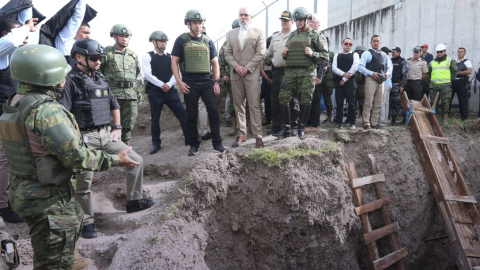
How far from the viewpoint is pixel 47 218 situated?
2662 millimetres

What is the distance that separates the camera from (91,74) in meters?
4.14

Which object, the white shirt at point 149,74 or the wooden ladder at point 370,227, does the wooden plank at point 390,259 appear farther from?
the white shirt at point 149,74

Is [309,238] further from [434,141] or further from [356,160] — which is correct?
[434,141]

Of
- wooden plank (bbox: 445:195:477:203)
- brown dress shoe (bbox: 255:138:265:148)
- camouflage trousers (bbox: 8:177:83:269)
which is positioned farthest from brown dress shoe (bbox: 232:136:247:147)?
wooden plank (bbox: 445:195:477:203)

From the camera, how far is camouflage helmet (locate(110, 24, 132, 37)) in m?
5.48

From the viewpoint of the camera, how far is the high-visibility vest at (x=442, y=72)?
852 centimetres

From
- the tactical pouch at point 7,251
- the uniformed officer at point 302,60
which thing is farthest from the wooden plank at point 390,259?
the tactical pouch at point 7,251

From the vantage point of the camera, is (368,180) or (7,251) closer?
(7,251)

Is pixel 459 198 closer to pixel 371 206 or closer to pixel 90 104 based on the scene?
pixel 371 206

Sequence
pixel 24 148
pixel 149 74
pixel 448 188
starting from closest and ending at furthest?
pixel 24 148 → pixel 149 74 → pixel 448 188

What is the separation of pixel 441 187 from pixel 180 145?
5.20 m

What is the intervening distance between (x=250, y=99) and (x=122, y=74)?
6.94 feet

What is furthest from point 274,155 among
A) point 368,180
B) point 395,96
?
point 395,96

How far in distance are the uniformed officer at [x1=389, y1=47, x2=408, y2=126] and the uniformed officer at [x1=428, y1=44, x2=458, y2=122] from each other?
0.99m
